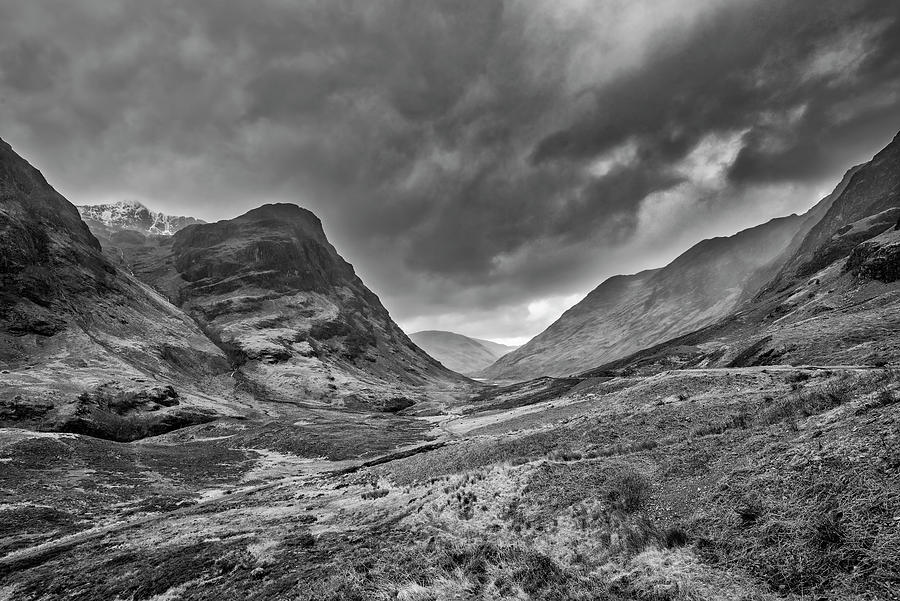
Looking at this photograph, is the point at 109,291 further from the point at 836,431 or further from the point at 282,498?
the point at 836,431

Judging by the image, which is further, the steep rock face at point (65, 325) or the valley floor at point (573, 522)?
the steep rock face at point (65, 325)

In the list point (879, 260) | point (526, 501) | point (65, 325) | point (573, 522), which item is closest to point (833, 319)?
point (879, 260)

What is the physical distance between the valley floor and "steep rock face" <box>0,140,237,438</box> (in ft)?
180

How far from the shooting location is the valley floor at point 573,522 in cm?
801

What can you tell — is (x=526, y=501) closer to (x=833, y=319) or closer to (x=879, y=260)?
(x=833, y=319)

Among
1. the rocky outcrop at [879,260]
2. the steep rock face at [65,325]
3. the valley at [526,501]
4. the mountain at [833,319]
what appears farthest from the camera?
the rocky outcrop at [879,260]

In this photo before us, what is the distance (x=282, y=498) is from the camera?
94.6ft

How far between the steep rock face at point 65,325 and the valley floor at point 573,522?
54748 mm

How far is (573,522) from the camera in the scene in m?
13.2

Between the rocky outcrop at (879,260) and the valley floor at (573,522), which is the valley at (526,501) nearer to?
the valley floor at (573,522)

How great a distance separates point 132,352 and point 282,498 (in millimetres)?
112575

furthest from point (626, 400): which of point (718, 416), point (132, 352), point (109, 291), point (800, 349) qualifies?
point (109, 291)

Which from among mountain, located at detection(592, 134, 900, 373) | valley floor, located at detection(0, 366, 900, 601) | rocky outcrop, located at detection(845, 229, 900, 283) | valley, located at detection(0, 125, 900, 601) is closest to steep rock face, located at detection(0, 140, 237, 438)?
valley, located at detection(0, 125, 900, 601)

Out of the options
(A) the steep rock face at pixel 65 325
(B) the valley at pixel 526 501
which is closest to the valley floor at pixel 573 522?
(B) the valley at pixel 526 501
